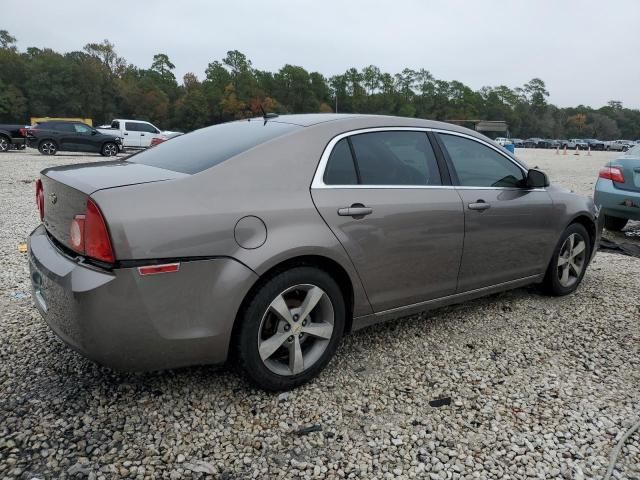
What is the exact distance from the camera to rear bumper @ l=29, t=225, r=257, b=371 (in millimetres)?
2053

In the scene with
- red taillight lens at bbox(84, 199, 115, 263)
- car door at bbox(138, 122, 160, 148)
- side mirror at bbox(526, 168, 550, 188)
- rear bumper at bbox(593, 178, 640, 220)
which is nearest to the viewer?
red taillight lens at bbox(84, 199, 115, 263)

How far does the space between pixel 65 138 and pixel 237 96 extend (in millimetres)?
65493

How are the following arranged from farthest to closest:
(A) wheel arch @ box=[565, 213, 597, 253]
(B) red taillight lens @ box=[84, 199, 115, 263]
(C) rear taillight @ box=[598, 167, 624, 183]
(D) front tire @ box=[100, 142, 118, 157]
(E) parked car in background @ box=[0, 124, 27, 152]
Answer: (E) parked car in background @ box=[0, 124, 27, 152] < (D) front tire @ box=[100, 142, 118, 157] < (C) rear taillight @ box=[598, 167, 624, 183] < (A) wheel arch @ box=[565, 213, 597, 253] < (B) red taillight lens @ box=[84, 199, 115, 263]

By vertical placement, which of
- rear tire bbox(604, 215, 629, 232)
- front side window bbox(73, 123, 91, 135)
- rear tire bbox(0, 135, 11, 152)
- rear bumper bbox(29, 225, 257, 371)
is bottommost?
rear tire bbox(0, 135, 11, 152)

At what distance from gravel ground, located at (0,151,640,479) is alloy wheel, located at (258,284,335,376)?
185 mm

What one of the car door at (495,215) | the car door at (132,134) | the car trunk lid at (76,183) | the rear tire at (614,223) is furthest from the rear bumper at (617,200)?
the car door at (132,134)

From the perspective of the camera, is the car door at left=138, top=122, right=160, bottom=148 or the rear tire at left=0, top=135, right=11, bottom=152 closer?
the rear tire at left=0, top=135, right=11, bottom=152

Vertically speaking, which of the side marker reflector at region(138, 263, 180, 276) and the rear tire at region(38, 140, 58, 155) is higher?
the side marker reflector at region(138, 263, 180, 276)

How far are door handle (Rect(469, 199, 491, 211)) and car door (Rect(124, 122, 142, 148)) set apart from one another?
978 inches

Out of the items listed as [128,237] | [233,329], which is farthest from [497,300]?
[128,237]

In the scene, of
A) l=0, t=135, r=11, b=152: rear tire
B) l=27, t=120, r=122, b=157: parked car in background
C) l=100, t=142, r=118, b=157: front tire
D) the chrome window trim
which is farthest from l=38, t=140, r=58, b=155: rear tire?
the chrome window trim

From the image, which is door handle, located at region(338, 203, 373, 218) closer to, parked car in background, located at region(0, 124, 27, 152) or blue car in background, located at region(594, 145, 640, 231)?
blue car in background, located at region(594, 145, 640, 231)

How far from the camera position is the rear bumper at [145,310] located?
205cm

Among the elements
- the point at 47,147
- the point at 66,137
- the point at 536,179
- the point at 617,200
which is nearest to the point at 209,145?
the point at 536,179
